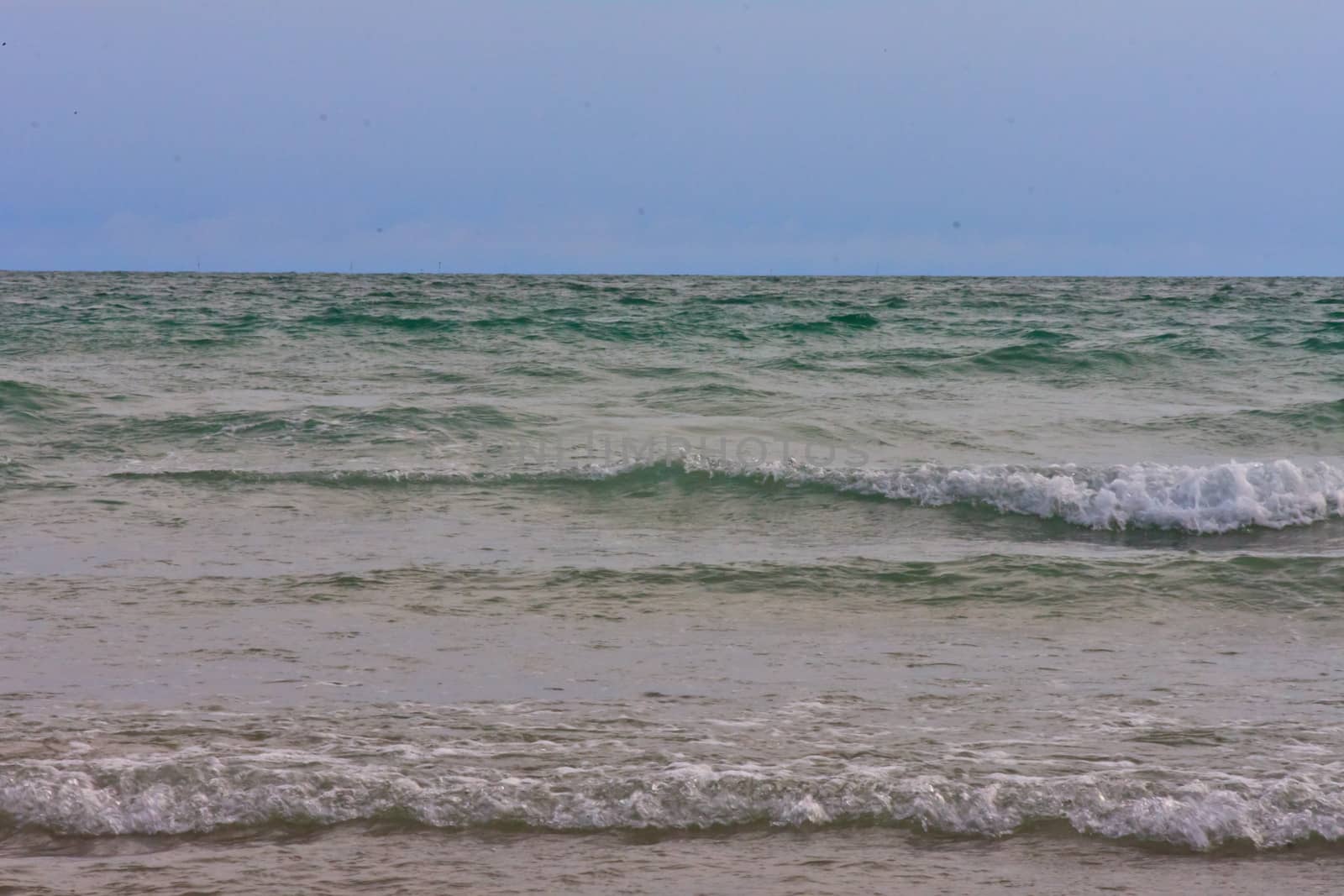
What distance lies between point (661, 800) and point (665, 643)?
5.71 ft

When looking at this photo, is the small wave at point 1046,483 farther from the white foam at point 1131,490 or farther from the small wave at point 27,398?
the small wave at point 27,398

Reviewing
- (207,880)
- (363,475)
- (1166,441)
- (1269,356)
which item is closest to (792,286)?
(1269,356)

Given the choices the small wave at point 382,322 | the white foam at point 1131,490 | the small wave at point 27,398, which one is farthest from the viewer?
the small wave at point 382,322

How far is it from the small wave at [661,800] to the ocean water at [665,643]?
0.04 ft

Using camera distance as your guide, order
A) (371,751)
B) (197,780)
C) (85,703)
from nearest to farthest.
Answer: (197,780), (371,751), (85,703)

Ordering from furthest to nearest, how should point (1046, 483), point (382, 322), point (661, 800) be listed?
point (382, 322) → point (1046, 483) → point (661, 800)

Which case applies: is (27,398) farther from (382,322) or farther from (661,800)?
(661,800)

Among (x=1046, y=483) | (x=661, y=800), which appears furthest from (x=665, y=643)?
(x=1046, y=483)

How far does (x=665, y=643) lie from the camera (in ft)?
17.8

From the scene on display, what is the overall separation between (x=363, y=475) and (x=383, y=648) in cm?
446

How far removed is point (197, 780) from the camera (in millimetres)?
3779

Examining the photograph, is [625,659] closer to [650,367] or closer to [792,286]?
[650,367]

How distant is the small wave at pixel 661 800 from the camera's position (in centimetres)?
357

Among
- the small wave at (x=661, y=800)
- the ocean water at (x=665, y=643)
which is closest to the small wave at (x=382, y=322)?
the ocean water at (x=665, y=643)
